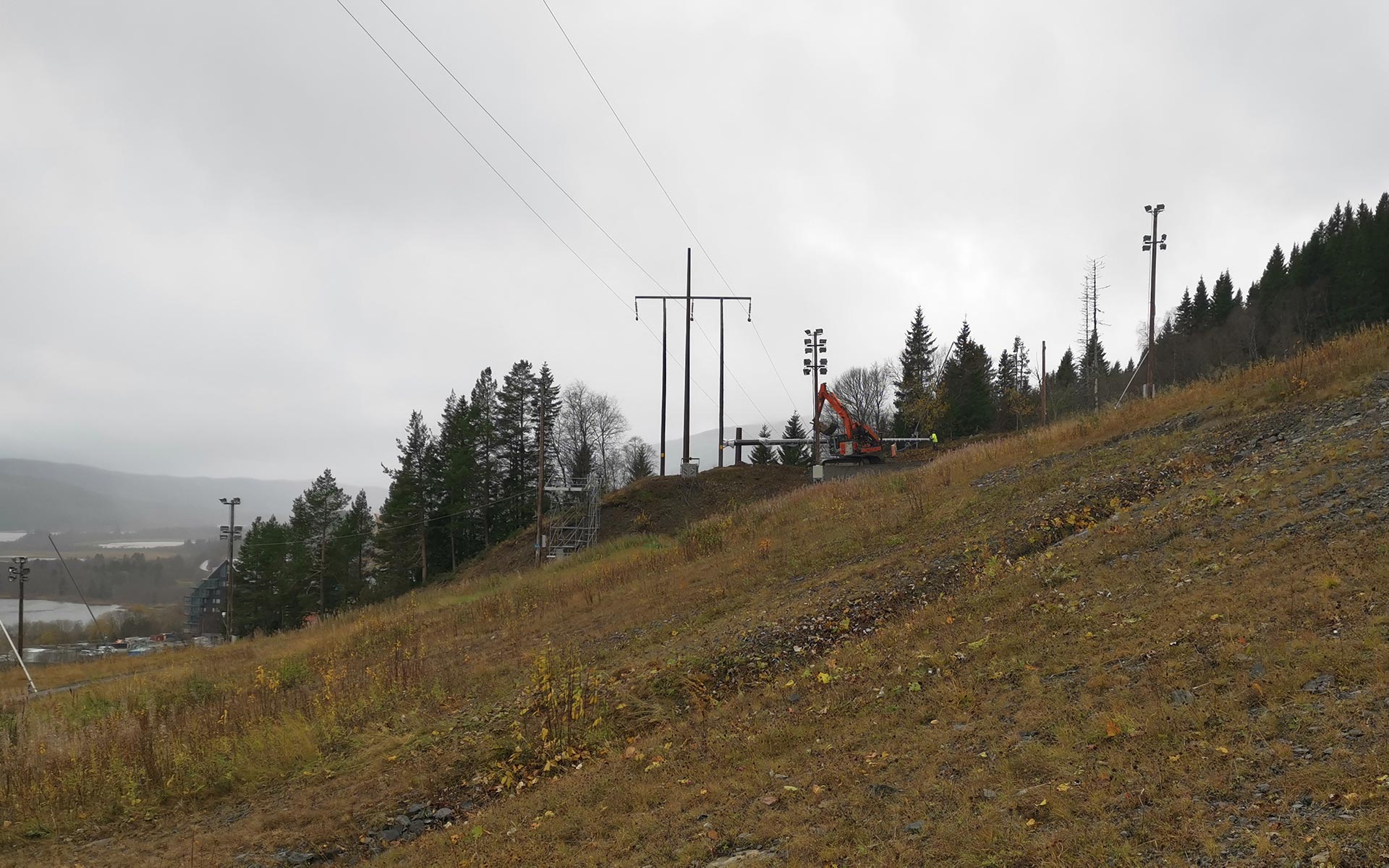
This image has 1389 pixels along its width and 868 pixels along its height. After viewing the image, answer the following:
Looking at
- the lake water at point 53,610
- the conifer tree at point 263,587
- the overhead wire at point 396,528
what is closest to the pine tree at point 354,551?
the overhead wire at point 396,528

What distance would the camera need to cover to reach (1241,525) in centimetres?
826

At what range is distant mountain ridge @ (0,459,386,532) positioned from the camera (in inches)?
3204

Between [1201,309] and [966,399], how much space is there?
35720 mm

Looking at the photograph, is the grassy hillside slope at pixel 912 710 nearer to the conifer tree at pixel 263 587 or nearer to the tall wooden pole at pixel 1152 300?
the tall wooden pole at pixel 1152 300

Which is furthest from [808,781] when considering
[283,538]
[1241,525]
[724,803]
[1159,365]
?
[1159,365]

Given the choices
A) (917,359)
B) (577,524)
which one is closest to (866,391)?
(917,359)

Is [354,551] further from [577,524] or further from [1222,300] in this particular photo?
[1222,300]

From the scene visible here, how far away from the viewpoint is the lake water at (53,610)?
5822 cm

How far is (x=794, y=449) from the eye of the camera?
5891 centimetres

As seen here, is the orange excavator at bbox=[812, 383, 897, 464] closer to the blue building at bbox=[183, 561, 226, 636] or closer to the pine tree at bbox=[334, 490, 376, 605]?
the pine tree at bbox=[334, 490, 376, 605]

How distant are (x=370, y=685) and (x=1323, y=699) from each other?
39.0 feet

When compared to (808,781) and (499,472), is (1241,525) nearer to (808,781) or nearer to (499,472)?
(808,781)

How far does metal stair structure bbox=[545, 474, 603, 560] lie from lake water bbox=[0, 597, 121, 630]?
45.1 m

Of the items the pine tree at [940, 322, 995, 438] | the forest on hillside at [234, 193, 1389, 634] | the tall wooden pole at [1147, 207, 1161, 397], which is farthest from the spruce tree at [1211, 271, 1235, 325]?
the tall wooden pole at [1147, 207, 1161, 397]
